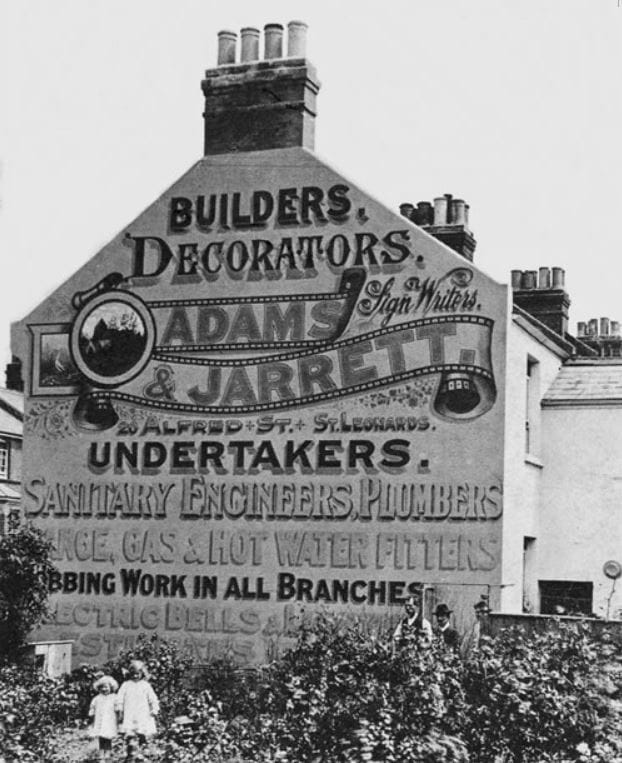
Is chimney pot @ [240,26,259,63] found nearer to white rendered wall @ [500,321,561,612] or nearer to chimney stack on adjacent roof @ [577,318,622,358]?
white rendered wall @ [500,321,561,612]

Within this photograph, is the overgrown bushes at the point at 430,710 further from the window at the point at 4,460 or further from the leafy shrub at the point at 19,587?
the window at the point at 4,460

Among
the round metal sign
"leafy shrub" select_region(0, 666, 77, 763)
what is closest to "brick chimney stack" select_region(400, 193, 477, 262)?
the round metal sign

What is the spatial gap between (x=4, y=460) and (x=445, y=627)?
36.7 meters

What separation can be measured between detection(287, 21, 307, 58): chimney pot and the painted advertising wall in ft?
7.16

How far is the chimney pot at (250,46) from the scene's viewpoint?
25.4 metres

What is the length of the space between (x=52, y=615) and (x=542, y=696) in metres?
13.9

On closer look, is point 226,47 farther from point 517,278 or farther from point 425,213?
point 517,278

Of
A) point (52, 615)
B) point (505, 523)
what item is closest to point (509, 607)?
point (505, 523)

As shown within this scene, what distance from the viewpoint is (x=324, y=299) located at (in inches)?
936

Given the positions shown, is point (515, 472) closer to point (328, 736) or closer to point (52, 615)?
point (52, 615)

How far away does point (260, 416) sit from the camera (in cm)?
2408

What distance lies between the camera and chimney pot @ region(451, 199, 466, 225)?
90.4 feet

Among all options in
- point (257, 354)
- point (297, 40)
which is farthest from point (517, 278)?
point (257, 354)

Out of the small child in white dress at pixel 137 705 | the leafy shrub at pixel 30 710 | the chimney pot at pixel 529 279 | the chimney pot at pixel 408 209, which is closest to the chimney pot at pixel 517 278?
the chimney pot at pixel 529 279
